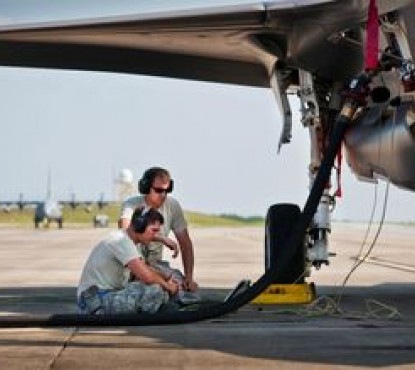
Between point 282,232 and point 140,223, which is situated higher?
point 140,223

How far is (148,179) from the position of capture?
777 cm

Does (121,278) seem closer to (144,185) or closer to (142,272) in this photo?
(142,272)

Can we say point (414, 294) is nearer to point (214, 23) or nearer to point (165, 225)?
point (165, 225)

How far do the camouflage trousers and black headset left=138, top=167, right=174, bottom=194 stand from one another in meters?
1.28

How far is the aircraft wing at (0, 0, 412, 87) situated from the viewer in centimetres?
673

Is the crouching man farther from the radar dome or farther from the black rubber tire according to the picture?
the radar dome

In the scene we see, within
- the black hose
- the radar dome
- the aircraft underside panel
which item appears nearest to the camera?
the black hose

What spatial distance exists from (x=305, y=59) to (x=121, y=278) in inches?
101

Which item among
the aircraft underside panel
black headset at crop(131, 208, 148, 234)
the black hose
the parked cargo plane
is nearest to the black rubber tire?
the parked cargo plane

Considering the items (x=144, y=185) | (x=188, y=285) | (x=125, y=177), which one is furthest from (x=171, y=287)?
(x=125, y=177)

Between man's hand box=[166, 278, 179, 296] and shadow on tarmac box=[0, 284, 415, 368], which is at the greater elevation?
man's hand box=[166, 278, 179, 296]

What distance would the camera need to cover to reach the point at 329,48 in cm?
732

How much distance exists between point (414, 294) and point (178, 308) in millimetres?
4012

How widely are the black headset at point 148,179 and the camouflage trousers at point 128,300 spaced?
4.19 ft
